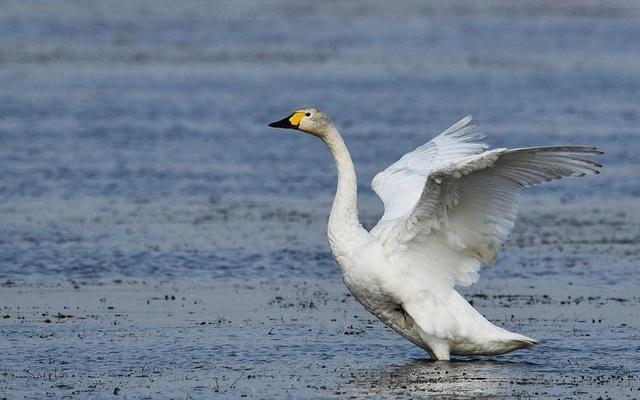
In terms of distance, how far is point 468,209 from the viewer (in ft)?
33.7

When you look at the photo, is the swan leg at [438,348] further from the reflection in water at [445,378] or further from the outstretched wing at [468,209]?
the outstretched wing at [468,209]

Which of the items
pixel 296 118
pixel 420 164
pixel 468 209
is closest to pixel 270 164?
pixel 420 164

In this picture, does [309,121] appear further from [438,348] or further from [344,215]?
[438,348]

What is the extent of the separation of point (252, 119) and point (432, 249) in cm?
1382

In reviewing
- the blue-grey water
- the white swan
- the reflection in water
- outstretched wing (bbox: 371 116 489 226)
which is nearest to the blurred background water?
the blue-grey water

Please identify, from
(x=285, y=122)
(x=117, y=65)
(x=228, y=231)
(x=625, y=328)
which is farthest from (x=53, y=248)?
(x=117, y=65)

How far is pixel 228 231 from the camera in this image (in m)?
15.6

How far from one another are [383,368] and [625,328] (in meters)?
2.39

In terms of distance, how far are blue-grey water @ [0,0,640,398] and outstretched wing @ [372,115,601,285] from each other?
836 mm

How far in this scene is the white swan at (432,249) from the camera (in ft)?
33.0

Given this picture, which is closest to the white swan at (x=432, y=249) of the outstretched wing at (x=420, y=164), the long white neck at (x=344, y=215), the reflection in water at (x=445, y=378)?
the long white neck at (x=344, y=215)

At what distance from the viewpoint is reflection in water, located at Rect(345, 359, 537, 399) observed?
9422 millimetres

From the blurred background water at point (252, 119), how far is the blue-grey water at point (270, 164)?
64 millimetres

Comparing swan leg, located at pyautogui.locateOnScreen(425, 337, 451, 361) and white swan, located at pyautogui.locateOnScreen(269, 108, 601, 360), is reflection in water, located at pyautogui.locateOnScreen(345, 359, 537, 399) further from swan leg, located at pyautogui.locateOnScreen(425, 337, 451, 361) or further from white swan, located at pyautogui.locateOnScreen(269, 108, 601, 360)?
white swan, located at pyautogui.locateOnScreen(269, 108, 601, 360)
